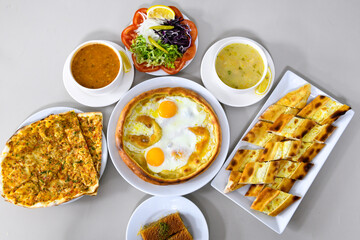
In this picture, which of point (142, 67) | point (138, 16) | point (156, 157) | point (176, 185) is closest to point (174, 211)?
point (176, 185)

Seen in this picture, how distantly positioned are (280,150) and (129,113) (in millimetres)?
1925

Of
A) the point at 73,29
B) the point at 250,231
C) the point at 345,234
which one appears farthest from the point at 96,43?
the point at 345,234

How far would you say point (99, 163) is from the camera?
393 cm

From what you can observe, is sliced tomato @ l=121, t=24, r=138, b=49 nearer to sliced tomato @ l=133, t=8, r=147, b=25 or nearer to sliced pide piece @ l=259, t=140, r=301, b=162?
sliced tomato @ l=133, t=8, r=147, b=25

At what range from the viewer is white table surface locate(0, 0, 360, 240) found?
13.5 ft

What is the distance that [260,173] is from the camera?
3871mm

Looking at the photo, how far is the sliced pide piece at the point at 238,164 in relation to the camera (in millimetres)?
3885

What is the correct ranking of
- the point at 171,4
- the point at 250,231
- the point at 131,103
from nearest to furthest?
the point at 131,103 < the point at 250,231 < the point at 171,4

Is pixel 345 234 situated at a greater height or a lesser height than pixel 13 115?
greater

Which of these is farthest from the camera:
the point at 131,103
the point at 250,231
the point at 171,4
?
the point at 171,4

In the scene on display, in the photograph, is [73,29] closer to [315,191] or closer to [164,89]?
[164,89]

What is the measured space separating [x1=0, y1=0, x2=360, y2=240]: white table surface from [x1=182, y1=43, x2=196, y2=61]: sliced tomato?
0.27 metres

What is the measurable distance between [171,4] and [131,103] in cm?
166

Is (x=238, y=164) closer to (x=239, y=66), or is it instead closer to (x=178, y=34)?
(x=239, y=66)
